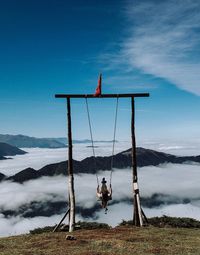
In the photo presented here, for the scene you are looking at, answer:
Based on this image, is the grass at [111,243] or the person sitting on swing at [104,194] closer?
the grass at [111,243]

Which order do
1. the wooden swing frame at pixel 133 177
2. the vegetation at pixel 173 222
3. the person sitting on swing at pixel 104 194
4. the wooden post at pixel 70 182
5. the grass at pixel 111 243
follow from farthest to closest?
the vegetation at pixel 173 222 < the wooden swing frame at pixel 133 177 < the wooden post at pixel 70 182 < the person sitting on swing at pixel 104 194 < the grass at pixel 111 243

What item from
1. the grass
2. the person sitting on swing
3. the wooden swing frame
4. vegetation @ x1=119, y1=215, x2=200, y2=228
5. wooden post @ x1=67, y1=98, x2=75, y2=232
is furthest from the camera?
vegetation @ x1=119, y1=215, x2=200, y2=228

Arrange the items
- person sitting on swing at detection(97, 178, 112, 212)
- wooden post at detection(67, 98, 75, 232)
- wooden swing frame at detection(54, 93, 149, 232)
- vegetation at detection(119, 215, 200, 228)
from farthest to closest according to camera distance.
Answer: vegetation at detection(119, 215, 200, 228) → wooden swing frame at detection(54, 93, 149, 232) → wooden post at detection(67, 98, 75, 232) → person sitting on swing at detection(97, 178, 112, 212)

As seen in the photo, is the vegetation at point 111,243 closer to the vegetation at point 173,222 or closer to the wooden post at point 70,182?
the wooden post at point 70,182

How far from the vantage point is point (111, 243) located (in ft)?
64.6

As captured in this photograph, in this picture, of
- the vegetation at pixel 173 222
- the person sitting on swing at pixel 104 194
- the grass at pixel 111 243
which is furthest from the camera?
the vegetation at pixel 173 222

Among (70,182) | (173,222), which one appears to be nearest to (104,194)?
(70,182)

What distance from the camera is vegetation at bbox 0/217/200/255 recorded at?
18.5 metres

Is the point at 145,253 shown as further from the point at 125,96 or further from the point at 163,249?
the point at 125,96

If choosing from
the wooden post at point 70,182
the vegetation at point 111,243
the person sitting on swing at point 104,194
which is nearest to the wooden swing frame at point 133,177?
the wooden post at point 70,182

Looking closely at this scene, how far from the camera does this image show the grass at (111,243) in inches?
727

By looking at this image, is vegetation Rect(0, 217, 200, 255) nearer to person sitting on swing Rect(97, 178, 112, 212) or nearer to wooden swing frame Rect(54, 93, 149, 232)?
wooden swing frame Rect(54, 93, 149, 232)

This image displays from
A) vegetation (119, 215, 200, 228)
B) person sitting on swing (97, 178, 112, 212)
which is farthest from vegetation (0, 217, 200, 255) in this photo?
vegetation (119, 215, 200, 228)

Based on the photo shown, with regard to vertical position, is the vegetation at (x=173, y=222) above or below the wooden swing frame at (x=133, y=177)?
below
